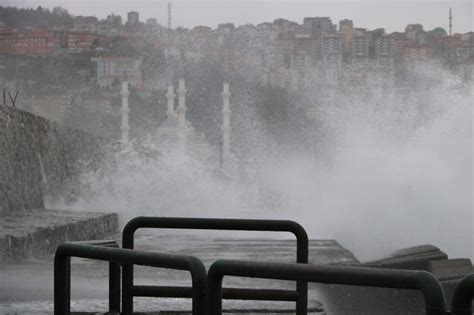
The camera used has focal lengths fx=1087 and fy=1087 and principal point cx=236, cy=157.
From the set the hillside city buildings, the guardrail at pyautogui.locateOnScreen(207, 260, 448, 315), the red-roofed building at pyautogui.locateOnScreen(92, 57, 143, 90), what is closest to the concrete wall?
the guardrail at pyautogui.locateOnScreen(207, 260, 448, 315)

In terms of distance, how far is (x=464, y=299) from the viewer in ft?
7.27

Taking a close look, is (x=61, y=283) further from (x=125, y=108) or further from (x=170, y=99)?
(x=170, y=99)

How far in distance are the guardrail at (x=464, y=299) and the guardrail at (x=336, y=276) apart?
3cm

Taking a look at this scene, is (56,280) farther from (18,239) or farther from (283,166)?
(283,166)

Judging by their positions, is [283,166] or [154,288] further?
[283,166]

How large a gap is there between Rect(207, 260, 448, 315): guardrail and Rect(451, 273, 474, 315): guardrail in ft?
0.11

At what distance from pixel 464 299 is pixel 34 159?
32.6ft

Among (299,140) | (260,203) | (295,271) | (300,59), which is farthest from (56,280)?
(300,59)

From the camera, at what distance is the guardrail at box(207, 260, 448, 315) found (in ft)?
7.49

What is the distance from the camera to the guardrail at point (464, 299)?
7.20 feet

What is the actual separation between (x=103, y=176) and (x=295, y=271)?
15593mm

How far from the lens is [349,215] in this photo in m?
17.0

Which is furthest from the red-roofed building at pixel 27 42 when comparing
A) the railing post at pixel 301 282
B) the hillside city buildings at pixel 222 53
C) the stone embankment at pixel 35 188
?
the railing post at pixel 301 282

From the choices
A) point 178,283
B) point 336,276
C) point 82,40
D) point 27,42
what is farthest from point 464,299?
point 82,40
